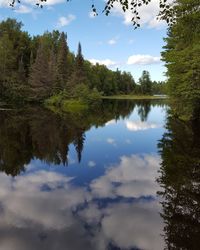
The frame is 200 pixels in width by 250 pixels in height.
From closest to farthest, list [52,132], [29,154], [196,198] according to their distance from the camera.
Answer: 1. [196,198]
2. [29,154]
3. [52,132]

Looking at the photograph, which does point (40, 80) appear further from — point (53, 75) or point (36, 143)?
point (36, 143)

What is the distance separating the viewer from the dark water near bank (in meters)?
9.01

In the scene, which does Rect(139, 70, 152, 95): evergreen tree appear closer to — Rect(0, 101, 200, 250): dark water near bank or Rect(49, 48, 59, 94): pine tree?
Rect(49, 48, 59, 94): pine tree

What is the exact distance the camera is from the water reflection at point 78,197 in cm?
901

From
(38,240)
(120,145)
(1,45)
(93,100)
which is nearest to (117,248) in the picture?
(38,240)

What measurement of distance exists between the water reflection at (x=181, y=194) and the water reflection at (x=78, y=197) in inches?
13.5

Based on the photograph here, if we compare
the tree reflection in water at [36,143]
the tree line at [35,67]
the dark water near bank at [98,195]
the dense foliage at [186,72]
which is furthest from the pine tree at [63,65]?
the dark water near bank at [98,195]

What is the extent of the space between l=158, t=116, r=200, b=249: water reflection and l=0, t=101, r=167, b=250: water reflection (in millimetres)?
342

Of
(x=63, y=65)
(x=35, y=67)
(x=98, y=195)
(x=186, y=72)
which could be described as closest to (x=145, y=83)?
(x=63, y=65)

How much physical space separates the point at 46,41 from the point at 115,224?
91.6 metres

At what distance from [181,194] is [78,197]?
143 inches

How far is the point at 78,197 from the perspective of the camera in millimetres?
12586

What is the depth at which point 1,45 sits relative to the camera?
80062 millimetres

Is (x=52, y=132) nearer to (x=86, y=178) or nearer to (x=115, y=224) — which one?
(x=86, y=178)
